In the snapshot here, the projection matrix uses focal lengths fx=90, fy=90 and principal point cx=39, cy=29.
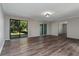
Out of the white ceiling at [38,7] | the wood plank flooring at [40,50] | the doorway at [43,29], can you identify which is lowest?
the wood plank flooring at [40,50]

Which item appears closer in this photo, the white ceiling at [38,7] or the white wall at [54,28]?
the white ceiling at [38,7]

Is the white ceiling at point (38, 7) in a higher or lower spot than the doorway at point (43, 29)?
higher

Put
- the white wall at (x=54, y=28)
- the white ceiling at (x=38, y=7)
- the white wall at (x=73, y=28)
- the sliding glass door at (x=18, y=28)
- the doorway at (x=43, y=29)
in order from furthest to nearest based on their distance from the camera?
1. the white wall at (x=54, y=28)
2. the doorway at (x=43, y=29)
3. the white wall at (x=73, y=28)
4. the sliding glass door at (x=18, y=28)
5. the white ceiling at (x=38, y=7)

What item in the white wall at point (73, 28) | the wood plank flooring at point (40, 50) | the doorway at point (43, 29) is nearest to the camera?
the wood plank flooring at point (40, 50)

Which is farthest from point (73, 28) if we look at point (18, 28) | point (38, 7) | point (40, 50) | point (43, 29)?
point (40, 50)

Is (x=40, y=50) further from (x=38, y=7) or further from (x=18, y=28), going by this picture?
(x=18, y=28)

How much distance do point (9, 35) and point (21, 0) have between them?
20.6 ft

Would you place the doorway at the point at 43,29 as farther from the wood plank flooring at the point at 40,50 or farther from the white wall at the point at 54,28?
the wood plank flooring at the point at 40,50

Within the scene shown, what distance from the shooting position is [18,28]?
8.94 m

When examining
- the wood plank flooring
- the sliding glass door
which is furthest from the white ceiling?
the sliding glass door

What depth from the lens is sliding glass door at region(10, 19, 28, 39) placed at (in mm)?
8438

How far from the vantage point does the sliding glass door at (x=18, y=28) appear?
8.44 m

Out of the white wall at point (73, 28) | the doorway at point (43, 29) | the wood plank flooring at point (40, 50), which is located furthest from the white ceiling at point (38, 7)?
the doorway at point (43, 29)

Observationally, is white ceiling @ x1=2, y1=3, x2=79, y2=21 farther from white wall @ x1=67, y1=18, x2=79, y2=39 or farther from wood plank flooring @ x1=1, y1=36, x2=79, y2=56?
white wall @ x1=67, y1=18, x2=79, y2=39
